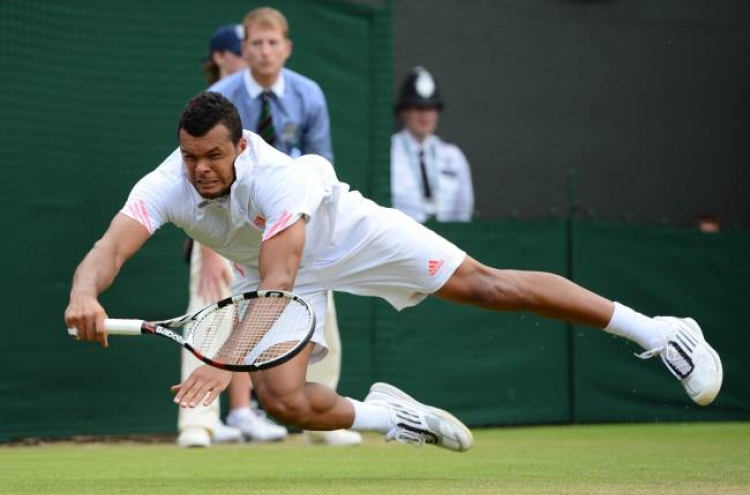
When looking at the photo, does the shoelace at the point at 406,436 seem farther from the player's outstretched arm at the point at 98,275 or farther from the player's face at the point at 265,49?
the player's face at the point at 265,49

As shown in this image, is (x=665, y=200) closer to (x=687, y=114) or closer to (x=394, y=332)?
(x=687, y=114)

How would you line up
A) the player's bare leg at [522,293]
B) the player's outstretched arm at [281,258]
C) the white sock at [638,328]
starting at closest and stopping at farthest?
the player's outstretched arm at [281,258] < the player's bare leg at [522,293] < the white sock at [638,328]

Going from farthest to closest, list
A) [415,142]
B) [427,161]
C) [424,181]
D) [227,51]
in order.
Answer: [415,142]
[427,161]
[424,181]
[227,51]

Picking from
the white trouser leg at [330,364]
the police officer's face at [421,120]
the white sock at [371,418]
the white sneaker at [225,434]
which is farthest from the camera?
the police officer's face at [421,120]

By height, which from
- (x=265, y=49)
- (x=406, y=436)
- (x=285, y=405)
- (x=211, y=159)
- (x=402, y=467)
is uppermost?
(x=265, y=49)

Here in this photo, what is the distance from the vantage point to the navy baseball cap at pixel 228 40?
9.51 metres

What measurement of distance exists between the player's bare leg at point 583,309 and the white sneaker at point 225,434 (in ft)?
8.06

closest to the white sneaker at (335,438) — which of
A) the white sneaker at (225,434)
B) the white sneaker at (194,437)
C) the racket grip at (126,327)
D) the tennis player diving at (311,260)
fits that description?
the white sneaker at (225,434)

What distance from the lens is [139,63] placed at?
9.70 metres

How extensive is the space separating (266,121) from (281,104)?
0.13m

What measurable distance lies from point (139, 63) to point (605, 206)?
4.90 m

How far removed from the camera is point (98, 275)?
6.12 m

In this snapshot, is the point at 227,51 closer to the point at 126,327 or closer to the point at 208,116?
the point at 208,116

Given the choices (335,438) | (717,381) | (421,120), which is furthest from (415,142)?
(717,381)
